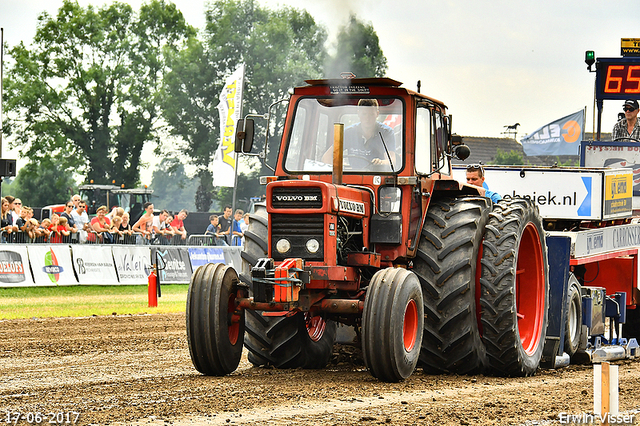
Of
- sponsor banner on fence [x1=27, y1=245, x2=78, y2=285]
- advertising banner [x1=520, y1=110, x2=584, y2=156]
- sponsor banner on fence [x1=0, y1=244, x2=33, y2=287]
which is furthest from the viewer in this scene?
advertising banner [x1=520, y1=110, x2=584, y2=156]

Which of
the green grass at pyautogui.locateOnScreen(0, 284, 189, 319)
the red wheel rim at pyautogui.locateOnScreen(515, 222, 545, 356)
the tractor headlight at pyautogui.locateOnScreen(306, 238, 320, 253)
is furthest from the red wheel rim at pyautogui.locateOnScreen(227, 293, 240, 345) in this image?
the green grass at pyautogui.locateOnScreen(0, 284, 189, 319)

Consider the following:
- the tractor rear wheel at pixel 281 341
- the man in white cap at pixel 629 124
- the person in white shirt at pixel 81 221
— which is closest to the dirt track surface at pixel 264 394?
the tractor rear wheel at pixel 281 341

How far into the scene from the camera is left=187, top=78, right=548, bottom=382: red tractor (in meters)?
7.40

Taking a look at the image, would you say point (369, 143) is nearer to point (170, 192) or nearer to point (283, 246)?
point (283, 246)

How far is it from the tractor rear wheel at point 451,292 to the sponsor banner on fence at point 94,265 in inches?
511

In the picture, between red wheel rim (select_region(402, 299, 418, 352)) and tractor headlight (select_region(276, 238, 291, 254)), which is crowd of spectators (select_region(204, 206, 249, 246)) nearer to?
tractor headlight (select_region(276, 238, 291, 254))

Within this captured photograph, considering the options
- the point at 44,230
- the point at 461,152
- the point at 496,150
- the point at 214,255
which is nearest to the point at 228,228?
the point at 214,255

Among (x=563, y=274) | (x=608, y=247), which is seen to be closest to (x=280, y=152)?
(x=563, y=274)

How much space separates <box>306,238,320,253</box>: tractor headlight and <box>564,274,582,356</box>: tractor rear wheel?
3.52 meters

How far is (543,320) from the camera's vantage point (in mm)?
9156

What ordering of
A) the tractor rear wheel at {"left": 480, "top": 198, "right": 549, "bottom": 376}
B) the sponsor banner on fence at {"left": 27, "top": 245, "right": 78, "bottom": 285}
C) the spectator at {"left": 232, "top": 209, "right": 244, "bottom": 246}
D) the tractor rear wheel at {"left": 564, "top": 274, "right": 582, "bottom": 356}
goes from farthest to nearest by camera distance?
the spectator at {"left": 232, "top": 209, "right": 244, "bottom": 246}, the sponsor banner on fence at {"left": 27, "top": 245, "right": 78, "bottom": 285}, the tractor rear wheel at {"left": 564, "top": 274, "right": 582, "bottom": 356}, the tractor rear wheel at {"left": 480, "top": 198, "right": 549, "bottom": 376}

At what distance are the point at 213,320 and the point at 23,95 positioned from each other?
47.2 meters

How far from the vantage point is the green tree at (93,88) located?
2040 inches

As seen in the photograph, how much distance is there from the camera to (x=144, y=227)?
879 inches
